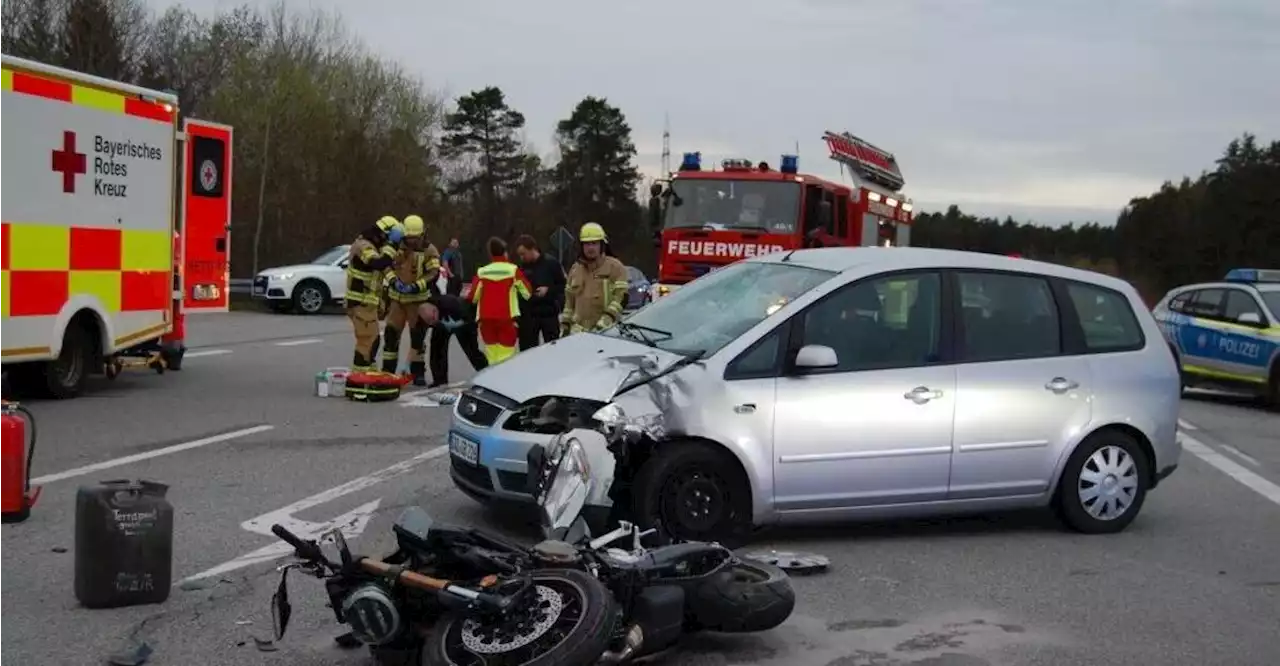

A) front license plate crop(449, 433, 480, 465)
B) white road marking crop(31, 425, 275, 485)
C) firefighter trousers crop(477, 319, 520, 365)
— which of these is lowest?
white road marking crop(31, 425, 275, 485)

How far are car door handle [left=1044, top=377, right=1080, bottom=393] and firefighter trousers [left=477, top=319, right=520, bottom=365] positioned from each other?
6819 millimetres

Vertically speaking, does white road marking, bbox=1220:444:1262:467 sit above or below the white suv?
below

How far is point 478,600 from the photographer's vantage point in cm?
448

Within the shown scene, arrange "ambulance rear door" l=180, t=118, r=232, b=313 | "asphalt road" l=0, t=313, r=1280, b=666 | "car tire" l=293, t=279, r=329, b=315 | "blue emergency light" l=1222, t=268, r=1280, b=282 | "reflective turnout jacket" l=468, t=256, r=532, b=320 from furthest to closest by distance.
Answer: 1. "car tire" l=293, t=279, r=329, b=315
2. "blue emergency light" l=1222, t=268, r=1280, b=282
3. "ambulance rear door" l=180, t=118, r=232, b=313
4. "reflective turnout jacket" l=468, t=256, r=532, b=320
5. "asphalt road" l=0, t=313, r=1280, b=666

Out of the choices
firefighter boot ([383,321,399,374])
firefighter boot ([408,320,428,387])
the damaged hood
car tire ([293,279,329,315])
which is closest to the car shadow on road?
the damaged hood

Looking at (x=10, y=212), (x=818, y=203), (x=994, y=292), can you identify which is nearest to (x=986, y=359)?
(x=994, y=292)

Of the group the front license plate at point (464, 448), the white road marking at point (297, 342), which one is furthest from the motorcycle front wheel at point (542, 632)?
the white road marking at point (297, 342)

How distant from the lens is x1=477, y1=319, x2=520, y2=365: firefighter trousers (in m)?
13.4

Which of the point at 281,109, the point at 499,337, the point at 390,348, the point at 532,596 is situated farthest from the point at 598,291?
the point at 281,109

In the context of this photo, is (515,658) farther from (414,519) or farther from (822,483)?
(822,483)

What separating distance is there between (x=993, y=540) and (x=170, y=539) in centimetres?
442

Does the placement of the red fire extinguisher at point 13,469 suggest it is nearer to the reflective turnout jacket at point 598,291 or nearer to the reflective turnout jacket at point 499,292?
the reflective turnout jacket at point 598,291

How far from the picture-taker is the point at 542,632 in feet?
14.6

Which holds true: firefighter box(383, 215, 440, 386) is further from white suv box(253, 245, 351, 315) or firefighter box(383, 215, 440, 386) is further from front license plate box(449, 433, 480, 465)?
white suv box(253, 245, 351, 315)
